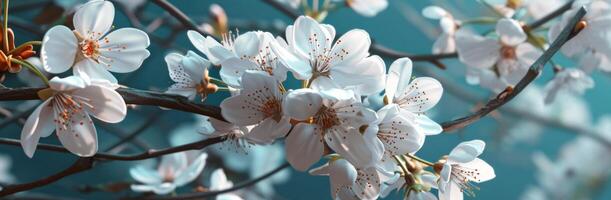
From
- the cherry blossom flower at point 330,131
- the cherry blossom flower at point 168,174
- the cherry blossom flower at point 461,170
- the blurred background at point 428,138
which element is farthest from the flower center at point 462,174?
the blurred background at point 428,138

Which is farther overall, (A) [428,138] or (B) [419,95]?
(A) [428,138]

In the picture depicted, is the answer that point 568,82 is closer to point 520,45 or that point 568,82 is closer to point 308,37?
point 520,45

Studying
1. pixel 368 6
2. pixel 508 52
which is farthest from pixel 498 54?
pixel 368 6

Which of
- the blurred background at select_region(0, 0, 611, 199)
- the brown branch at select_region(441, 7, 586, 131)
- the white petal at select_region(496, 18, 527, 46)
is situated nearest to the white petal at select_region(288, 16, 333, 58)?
the brown branch at select_region(441, 7, 586, 131)

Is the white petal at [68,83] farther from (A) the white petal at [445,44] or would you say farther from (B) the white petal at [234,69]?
(A) the white petal at [445,44]

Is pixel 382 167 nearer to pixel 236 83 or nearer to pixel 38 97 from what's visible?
pixel 236 83

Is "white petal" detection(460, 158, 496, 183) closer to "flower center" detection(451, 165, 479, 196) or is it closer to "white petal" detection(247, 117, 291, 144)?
"flower center" detection(451, 165, 479, 196)
